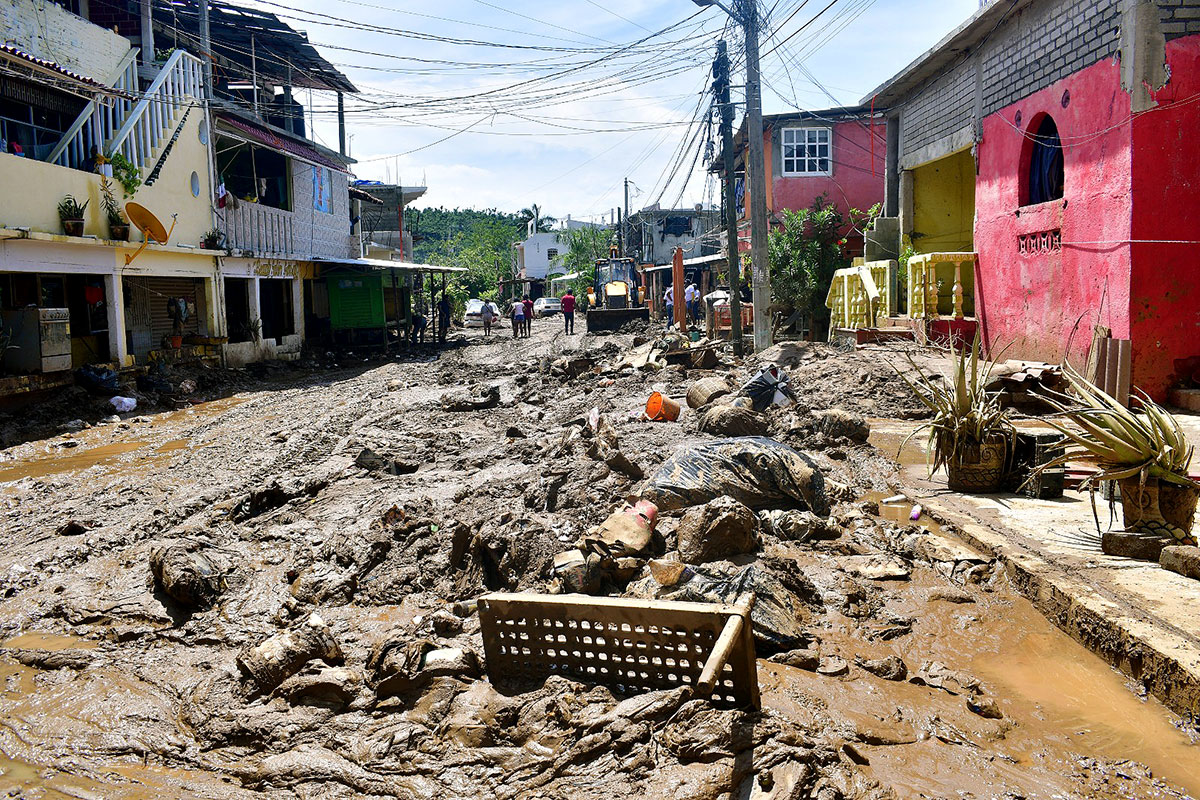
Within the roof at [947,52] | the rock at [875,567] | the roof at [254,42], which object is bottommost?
the rock at [875,567]

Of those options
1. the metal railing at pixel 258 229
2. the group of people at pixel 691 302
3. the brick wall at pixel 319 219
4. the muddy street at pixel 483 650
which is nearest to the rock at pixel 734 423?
the muddy street at pixel 483 650

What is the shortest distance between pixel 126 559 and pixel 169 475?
11.3 ft

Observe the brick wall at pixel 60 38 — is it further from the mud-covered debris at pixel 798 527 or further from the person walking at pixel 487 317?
the person walking at pixel 487 317

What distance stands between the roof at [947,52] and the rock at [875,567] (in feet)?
32.4

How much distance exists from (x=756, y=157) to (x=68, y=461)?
12.1m

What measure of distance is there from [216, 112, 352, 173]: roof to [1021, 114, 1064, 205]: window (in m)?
17.3

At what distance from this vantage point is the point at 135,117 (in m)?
15.8

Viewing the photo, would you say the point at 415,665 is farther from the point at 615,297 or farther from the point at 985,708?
the point at 615,297

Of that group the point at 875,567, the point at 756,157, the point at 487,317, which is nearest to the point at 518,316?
the point at 487,317

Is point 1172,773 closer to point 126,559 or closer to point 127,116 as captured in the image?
point 126,559

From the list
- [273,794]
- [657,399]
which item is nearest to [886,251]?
[657,399]

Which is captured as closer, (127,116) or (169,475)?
(169,475)

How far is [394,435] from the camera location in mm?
10641

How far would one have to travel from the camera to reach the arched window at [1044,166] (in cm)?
1183
